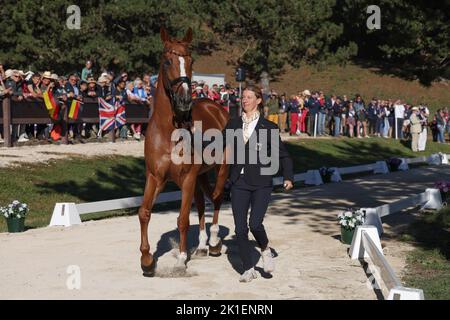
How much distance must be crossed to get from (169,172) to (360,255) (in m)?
3.16

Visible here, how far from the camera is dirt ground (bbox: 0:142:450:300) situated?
7961 mm

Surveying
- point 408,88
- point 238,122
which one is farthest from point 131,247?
point 408,88

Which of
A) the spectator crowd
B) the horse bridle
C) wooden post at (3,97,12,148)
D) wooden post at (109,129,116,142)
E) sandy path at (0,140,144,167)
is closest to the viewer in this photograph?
the horse bridle

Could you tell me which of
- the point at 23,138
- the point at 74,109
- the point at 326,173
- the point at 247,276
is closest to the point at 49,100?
the point at 74,109

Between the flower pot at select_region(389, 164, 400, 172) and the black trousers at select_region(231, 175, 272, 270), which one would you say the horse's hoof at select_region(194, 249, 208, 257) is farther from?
the flower pot at select_region(389, 164, 400, 172)

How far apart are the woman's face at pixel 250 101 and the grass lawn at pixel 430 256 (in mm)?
2815

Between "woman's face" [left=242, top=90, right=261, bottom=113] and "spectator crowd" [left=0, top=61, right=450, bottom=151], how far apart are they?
1193cm

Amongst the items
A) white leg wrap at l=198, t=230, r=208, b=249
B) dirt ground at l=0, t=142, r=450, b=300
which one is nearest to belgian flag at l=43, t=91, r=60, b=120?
dirt ground at l=0, t=142, r=450, b=300

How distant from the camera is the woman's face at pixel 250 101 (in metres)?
8.45

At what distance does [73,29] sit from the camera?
41562mm

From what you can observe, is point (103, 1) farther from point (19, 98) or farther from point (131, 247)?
point (131, 247)

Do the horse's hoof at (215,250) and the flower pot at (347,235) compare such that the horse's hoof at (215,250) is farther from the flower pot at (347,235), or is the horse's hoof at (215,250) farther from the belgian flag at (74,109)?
the belgian flag at (74,109)

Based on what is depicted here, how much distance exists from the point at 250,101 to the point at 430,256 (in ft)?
13.6

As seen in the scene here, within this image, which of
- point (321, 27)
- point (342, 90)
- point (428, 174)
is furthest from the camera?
point (342, 90)
